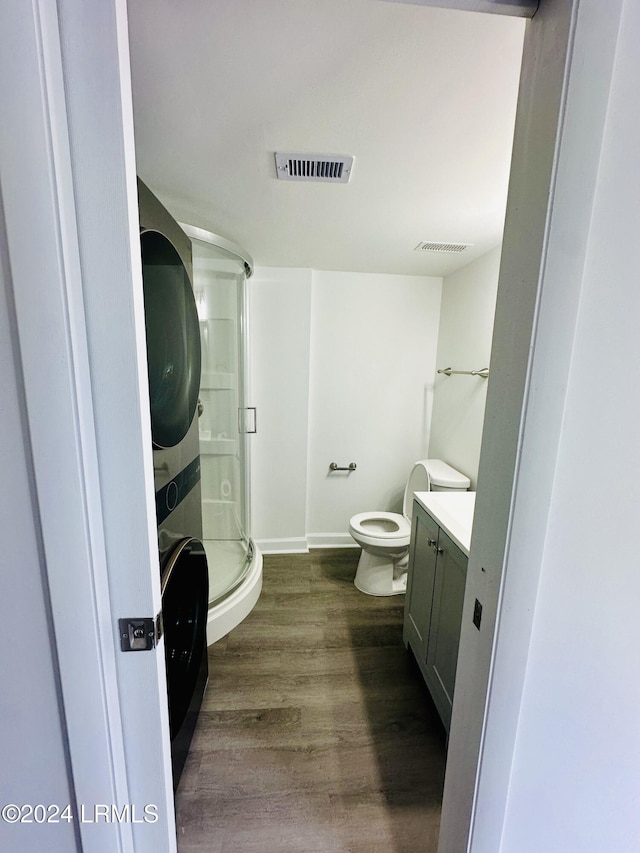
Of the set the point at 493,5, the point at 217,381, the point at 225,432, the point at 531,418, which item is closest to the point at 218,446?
the point at 225,432

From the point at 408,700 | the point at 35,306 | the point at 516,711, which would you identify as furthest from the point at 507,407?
the point at 408,700

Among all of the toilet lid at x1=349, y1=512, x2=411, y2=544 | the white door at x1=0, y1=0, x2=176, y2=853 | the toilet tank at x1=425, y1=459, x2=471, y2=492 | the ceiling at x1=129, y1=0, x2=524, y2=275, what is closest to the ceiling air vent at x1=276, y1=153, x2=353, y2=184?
the ceiling at x1=129, y1=0, x2=524, y2=275

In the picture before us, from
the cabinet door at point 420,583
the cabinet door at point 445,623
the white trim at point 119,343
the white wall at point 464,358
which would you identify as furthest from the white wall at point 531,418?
the white wall at point 464,358

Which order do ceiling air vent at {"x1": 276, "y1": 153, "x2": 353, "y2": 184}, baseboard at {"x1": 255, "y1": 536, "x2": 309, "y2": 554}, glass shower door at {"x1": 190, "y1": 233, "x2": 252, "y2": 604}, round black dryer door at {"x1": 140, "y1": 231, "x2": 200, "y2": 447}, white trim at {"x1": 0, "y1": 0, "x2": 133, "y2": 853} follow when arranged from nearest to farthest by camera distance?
white trim at {"x1": 0, "y1": 0, "x2": 133, "y2": 853}
round black dryer door at {"x1": 140, "y1": 231, "x2": 200, "y2": 447}
ceiling air vent at {"x1": 276, "y1": 153, "x2": 353, "y2": 184}
glass shower door at {"x1": 190, "y1": 233, "x2": 252, "y2": 604}
baseboard at {"x1": 255, "y1": 536, "x2": 309, "y2": 554}

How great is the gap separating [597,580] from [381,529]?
1.93m

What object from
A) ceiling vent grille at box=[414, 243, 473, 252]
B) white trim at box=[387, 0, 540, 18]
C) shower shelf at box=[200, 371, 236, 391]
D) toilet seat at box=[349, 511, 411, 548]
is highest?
ceiling vent grille at box=[414, 243, 473, 252]

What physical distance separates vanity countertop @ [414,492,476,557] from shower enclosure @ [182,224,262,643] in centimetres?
131

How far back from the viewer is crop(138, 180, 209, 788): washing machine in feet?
3.14

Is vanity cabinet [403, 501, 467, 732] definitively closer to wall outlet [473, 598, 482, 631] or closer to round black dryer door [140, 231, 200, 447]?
wall outlet [473, 598, 482, 631]

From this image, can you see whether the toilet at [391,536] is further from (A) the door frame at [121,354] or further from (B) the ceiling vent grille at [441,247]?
(A) the door frame at [121,354]

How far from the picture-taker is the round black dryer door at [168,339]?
938mm

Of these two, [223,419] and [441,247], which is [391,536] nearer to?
[223,419]

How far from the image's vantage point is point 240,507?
2594mm

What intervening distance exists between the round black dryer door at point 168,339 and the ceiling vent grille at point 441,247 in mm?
1494
